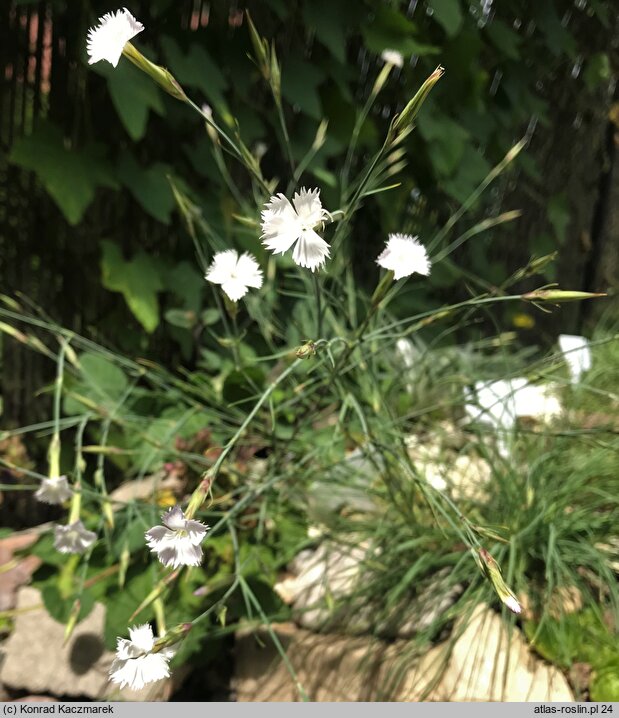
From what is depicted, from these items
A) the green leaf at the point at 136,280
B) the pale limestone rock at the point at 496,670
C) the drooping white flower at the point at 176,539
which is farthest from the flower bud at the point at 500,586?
the green leaf at the point at 136,280

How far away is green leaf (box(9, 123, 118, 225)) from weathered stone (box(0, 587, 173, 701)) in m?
0.59

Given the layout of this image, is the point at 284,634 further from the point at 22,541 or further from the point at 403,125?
the point at 403,125

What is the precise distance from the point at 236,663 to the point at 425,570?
0.95ft

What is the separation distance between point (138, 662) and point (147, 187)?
79 cm

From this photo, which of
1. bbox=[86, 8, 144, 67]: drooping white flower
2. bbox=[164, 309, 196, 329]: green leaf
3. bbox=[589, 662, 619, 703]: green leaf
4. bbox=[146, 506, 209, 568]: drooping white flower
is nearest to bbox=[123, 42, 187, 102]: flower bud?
bbox=[86, 8, 144, 67]: drooping white flower

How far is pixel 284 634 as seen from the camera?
0.80 metres

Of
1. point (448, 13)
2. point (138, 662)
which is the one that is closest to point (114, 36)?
point (138, 662)

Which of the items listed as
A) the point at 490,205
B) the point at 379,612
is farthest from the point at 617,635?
the point at 490,205

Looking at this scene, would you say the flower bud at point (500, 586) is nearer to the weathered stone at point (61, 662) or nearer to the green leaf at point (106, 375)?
the weathered stone at point (61, 662)

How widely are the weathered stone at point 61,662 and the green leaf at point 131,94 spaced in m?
0.67

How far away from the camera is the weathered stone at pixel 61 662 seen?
743 mm

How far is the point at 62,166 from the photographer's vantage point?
0.93m

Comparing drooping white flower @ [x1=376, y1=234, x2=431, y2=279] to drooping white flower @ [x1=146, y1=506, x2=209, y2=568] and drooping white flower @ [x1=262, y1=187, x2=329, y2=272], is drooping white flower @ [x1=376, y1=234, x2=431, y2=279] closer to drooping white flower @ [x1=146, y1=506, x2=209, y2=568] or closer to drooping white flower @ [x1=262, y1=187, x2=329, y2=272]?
drooping white flower @ [x1=262, y1=187, x2=329, y2=272]

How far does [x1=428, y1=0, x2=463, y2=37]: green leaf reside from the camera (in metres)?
1.05
